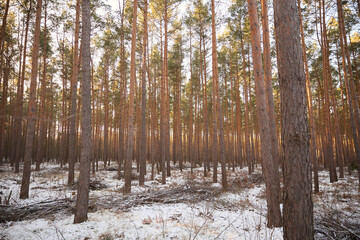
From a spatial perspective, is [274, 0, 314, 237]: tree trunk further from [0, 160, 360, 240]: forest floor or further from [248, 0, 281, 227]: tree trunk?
[248, 0, 281, 227]: tree trunk

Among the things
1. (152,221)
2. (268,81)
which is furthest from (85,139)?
(268,81)

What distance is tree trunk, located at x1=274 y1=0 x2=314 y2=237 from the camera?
2100 mm

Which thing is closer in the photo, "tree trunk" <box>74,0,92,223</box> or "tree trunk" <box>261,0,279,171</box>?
"tree trunk" <box>74,0,92,223</box>

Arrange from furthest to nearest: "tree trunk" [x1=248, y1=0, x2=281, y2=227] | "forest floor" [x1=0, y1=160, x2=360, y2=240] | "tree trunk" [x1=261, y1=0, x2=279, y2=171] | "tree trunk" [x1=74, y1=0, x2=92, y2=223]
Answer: "tree trunk" [x1=261, y1=0, x2=279, y2=171]
"tree trunk" [x1=74, y1=0, x2=92, y2=223]
"tree trunk" [x1=248, y1=0, x2=281, y2=227]
"forest floor" [x1=0, y1=160, x2=360, y2=240]

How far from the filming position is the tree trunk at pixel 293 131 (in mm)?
2100

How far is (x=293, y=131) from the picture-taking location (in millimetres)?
2152

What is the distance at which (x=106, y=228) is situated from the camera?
4.04 meters

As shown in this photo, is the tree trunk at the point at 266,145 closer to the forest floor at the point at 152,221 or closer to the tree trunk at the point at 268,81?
the forest floor at the point at 152,221

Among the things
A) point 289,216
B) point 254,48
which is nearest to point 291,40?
point 289,216

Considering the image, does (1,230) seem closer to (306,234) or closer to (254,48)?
(306,234)

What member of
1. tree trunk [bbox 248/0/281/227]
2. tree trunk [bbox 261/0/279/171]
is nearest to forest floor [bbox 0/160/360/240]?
tree trunk [bbox 248/0/281/227]

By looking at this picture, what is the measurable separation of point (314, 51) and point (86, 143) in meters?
16.9

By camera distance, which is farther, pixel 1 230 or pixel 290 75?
pixel 1 230

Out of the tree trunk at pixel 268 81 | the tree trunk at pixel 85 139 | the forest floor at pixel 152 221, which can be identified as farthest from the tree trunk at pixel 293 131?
the tree trunk at pixel 85 139
